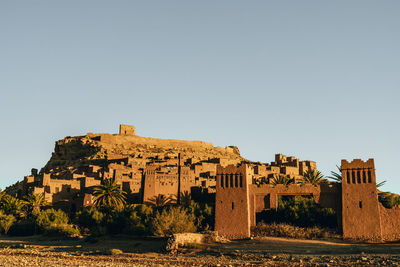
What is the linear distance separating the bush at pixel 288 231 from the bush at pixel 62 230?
50.4 ft

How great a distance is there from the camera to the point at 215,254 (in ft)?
101

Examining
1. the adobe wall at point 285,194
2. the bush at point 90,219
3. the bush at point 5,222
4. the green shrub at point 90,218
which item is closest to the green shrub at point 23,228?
the bush at point 5,222

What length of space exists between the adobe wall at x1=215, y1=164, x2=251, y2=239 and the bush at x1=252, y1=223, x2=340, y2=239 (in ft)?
4.18

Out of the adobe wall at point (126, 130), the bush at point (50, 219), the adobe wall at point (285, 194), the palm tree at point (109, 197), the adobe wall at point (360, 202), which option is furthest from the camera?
the adobe wall at point (126, 130)

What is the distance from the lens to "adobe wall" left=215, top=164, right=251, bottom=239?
3525 cm

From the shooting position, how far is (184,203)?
46031 mm

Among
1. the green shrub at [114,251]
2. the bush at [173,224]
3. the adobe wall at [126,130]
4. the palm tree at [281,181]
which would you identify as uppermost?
the adobe wall at [126,130]

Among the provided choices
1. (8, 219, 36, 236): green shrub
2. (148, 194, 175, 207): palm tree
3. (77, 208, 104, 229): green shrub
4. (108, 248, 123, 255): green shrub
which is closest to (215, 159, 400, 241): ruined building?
(108, 248, 123, 255): green shrub

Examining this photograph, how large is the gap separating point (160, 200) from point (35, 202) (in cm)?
1338

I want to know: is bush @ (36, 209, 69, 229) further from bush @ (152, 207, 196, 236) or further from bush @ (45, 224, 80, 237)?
bush @ (152, 207, 196, 236)

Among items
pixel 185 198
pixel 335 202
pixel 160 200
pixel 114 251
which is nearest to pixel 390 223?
pixel 335 202

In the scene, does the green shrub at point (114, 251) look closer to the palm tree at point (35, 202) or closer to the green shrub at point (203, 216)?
the green shrub at point (203, 216)

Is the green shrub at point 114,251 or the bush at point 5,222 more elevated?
the bush at point 5,222

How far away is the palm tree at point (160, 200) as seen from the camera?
1937 inches
